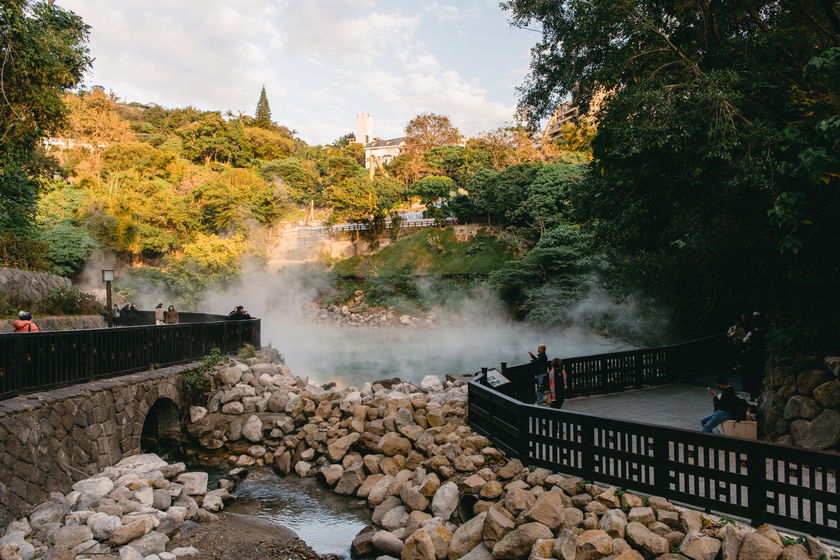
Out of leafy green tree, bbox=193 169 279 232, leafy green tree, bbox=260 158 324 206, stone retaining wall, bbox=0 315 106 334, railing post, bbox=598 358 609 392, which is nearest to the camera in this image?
railing post, bbox=598 358 609 392

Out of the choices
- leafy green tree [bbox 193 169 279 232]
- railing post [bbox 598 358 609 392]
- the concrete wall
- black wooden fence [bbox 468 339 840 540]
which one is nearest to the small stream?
the concrete wall

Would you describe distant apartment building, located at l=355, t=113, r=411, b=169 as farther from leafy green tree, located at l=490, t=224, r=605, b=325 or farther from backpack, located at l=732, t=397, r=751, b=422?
backpack, located at l=732, t=397, r=751, b=422

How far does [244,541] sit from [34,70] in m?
10.7

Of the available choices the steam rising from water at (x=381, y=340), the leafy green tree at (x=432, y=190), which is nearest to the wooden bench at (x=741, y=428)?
the steam rising from water at (x=381, y=340)

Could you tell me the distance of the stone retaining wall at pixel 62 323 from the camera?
12.5m

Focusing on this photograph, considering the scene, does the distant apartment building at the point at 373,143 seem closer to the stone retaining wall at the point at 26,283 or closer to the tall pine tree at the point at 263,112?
the tall pine tree at the point at 263,112

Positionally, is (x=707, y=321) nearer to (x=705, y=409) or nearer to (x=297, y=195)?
(x=705, y=409)

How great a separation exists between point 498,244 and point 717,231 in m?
28.1

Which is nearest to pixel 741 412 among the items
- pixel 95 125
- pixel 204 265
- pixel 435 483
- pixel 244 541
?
pixel 435 483

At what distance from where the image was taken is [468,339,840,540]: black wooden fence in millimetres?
4547

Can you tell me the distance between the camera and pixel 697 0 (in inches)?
297

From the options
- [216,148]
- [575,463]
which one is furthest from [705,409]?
[216,148]

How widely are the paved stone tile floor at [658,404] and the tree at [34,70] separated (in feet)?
42.4

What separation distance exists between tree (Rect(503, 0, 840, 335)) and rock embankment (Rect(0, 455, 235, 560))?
8.09 metres
